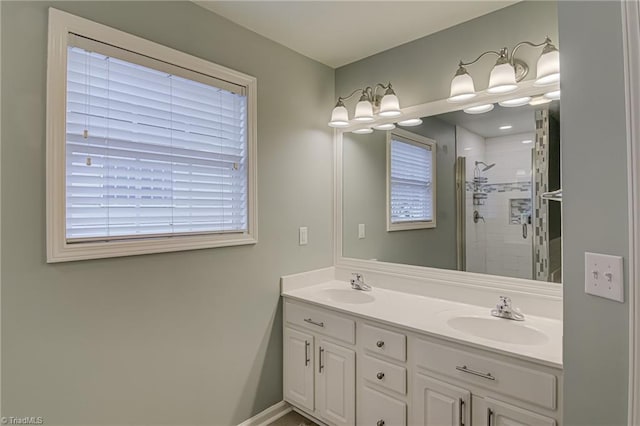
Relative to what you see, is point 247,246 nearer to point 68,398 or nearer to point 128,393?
point 128,393

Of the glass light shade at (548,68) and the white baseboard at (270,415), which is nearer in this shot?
the glass light shade at (548,68)

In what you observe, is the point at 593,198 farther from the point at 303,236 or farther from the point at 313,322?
the point at 303,236

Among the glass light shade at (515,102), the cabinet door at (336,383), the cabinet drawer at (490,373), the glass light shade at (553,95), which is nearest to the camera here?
the cabinet drawer at (490,373)

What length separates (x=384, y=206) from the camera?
2461 mm

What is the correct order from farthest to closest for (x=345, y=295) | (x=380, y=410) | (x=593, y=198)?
(x=345, y=295) → (x=380, y=410) → (x=593, y=198)

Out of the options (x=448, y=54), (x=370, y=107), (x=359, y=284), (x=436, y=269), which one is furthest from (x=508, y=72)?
(x=359, y=284)

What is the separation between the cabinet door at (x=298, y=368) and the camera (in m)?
2.12

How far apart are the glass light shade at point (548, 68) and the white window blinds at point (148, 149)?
1628mm

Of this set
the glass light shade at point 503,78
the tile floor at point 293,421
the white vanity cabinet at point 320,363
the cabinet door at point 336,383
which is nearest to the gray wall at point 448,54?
the glass light shade at point 503,78

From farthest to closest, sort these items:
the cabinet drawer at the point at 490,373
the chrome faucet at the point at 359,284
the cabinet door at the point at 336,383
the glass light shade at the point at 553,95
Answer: the chrome faucet at the point at 359,284, the cabinet door at the point at 336,383, the glass light shade at the point at 553,95, the cabinet drawer at the point at 490,373

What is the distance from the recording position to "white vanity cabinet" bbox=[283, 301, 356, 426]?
1911 mm

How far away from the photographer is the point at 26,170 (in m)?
1.32

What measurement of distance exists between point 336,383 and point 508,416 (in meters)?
0.93

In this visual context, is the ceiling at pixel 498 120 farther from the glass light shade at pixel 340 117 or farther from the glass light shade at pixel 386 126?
the glass light shade at pixel 340 117
